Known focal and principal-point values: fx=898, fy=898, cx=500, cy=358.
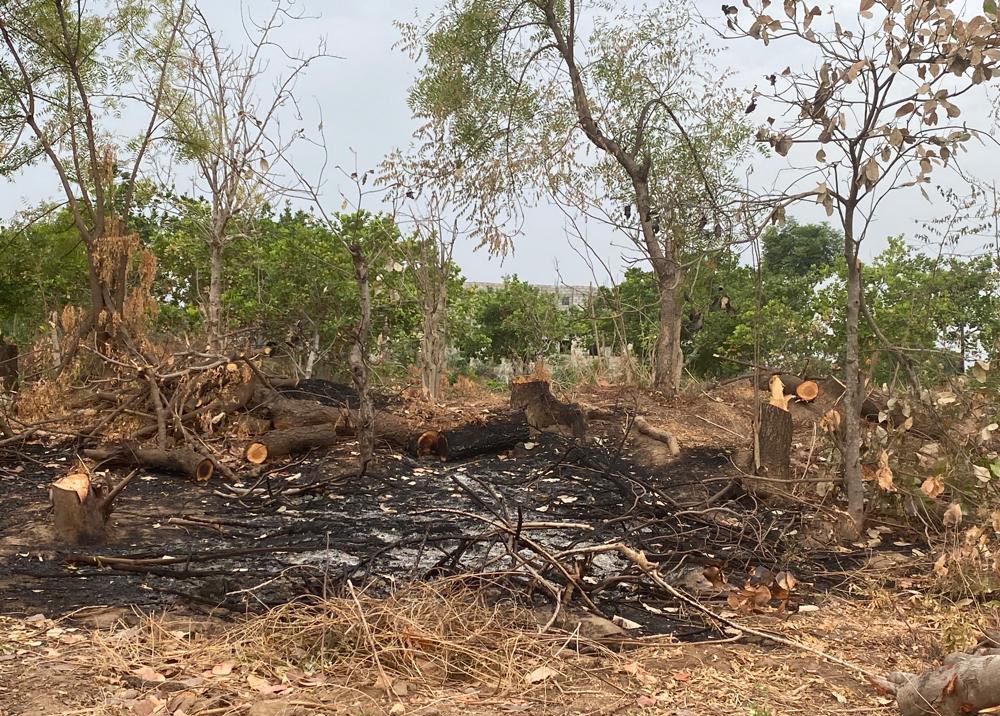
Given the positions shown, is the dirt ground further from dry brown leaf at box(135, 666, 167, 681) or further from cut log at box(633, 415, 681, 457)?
cut log at box(633, 415, 681, 457)

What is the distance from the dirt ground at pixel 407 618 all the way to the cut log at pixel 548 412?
2.17 meters

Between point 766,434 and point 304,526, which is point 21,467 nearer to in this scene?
point 304,526

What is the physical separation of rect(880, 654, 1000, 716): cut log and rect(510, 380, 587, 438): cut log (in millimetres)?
5861

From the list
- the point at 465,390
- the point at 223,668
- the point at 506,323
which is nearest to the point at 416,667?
the point at 223,668

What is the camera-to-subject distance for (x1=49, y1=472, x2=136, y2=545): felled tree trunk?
17.4ft

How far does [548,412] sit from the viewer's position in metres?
8.96

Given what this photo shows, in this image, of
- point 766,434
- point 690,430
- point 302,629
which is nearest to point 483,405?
point 690,430

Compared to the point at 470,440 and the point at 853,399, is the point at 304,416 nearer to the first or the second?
the point at 470,440

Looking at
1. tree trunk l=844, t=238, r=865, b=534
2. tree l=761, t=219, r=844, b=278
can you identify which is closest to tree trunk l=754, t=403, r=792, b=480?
tree trunk l=844, t=238, r=865, b=534

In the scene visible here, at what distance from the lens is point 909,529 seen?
5.87 m

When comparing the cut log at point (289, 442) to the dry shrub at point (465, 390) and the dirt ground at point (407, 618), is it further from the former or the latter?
the dry shrub at point (465, 390)

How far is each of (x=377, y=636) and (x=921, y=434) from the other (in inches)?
185

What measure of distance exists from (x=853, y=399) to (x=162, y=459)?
5298 millimetres

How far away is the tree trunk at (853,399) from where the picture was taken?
5.29 m
